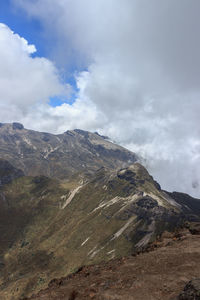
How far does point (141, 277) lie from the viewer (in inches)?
1116

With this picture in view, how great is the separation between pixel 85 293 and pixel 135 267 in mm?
8405

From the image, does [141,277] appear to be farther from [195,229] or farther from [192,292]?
[195,229]

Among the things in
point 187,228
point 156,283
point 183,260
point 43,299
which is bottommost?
point 43,299

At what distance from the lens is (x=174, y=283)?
24984mm

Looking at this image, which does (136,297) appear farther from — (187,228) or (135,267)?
(187,228)

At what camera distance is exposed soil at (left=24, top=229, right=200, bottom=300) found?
81.6 feet

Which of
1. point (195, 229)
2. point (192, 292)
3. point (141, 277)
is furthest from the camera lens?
point (195, 229)

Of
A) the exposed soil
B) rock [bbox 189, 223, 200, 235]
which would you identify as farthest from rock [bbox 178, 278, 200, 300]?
rock [bbox 189, 223, 200, 235]

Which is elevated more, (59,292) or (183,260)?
(183,260)

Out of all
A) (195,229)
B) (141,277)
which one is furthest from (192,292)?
(195,229)

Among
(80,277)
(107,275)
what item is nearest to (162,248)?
(107,275)

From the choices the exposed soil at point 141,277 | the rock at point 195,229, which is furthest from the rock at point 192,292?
the rock at point 195,229

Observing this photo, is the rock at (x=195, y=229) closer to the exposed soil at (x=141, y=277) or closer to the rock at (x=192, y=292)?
the exposed soil at (x=141, y=277)

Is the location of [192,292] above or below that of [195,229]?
below
